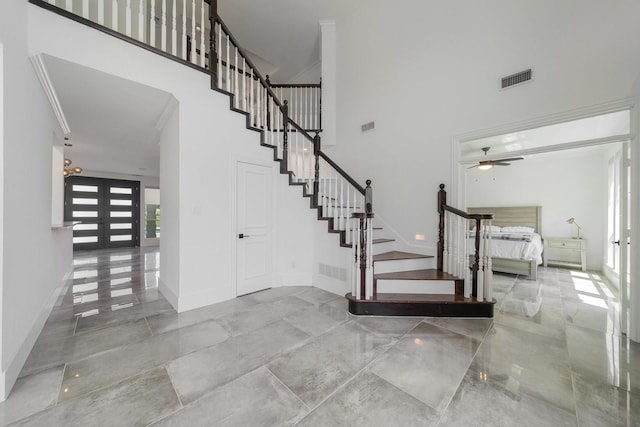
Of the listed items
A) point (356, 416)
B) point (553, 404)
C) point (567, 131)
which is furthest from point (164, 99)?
point (567, 131)

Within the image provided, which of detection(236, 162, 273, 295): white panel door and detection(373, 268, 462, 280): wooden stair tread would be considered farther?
detection(236, 162, 273, 295): white panel door

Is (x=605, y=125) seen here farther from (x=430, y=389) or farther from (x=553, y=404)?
(x=430, y=389)

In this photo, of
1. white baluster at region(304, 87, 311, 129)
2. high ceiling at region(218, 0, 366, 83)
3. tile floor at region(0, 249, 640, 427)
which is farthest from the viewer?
white baluster at region(304, 87, 311, 129)

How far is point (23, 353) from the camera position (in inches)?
76.8

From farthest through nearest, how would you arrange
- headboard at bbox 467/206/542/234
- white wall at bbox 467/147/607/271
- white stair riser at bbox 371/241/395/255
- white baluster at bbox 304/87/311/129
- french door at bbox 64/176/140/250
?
french door at bbox 64/176/140/250
headboard at bbox 467/206/542/234
white wall at bbox 467/147/607/271
white baluster at bbox 304/87/311/129
white stair riser at bbox 371/241/395/255

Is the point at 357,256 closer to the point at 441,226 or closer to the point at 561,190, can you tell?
the point at 441,226

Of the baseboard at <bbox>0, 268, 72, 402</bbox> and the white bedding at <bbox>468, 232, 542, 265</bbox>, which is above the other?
the white bedding at <bbox>468, 232, 542, 265</bbox>

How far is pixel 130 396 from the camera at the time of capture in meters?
1.60

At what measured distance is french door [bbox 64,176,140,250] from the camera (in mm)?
7891

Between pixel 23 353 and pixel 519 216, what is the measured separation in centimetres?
905

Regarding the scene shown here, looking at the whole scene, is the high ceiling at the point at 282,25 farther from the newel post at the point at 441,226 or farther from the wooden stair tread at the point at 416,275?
the wooden stair tread at the point at 416,275

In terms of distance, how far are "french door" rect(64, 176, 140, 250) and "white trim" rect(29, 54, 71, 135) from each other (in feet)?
20.3

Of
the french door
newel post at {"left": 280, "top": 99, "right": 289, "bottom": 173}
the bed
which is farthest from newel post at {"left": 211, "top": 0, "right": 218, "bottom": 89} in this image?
the french door

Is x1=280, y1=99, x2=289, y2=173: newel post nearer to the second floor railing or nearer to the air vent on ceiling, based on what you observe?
the second floor railing
